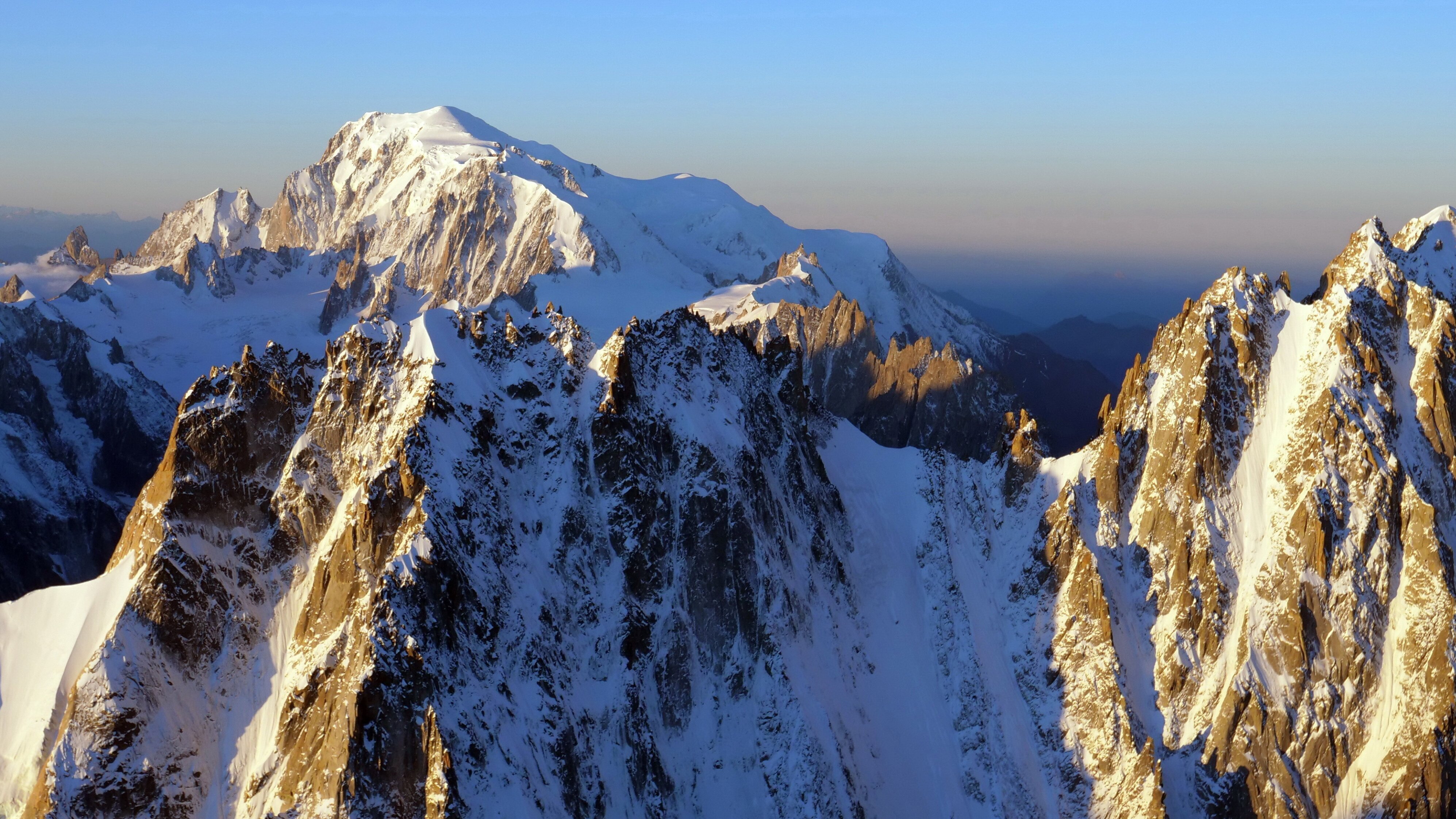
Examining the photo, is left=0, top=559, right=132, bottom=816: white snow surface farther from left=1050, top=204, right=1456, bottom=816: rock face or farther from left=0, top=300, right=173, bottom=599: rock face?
left=1050, top=204, right=1456, bottom=816: rock face

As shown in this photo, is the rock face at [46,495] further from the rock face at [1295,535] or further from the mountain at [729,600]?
the rock face at [1295,535]

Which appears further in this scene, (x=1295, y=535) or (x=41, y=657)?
(x=1295, y=535)

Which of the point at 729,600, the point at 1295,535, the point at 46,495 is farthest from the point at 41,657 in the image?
the point at 1295,535

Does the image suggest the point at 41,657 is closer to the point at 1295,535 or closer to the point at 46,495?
the point at 46,495

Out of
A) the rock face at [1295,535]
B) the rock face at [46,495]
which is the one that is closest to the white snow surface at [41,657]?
the rock face at [46,495]

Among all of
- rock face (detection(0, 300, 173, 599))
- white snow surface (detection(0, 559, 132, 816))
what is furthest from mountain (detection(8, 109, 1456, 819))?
rock face (detection(0, 300, 173, 599))

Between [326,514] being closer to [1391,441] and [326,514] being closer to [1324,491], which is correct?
[1324,491]

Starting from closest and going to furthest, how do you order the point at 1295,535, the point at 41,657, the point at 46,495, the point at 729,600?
the point at 41,657 → the point at 729,600 → the point at 1295,535 → the point at 46,495

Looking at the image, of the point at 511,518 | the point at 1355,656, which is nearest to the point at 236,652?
the point at 511,518
